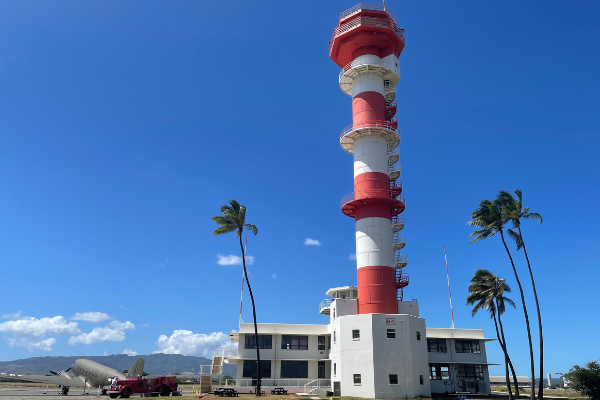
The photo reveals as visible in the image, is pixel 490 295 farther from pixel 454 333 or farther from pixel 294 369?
pixel 294 369

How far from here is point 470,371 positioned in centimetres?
4647

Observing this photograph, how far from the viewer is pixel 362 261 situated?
39250 mm

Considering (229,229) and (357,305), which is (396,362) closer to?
(357,305)

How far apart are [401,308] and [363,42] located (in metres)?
27.8

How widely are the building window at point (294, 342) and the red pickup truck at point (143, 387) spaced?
11.5 metres

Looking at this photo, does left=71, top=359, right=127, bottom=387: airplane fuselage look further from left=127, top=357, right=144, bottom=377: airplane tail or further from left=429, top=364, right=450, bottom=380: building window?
left=429, top=364, right=450, bottom=380: building window

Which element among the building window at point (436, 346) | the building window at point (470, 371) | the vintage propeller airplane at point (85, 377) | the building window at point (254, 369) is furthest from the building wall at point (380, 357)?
the vintage propeller airplane at point (85, 377)

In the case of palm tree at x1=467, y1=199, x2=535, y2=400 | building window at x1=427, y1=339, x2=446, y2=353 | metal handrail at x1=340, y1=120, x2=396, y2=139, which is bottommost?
building window at x1=427, y1=339, x2=446, y2=353

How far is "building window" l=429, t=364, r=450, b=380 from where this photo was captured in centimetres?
4566

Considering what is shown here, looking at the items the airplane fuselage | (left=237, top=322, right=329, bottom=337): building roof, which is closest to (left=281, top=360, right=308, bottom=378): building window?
(left=237, top=322, right=329, bottom=337): building roof

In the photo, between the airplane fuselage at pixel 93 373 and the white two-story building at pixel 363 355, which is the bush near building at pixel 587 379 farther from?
the airplane fuselage at pixel 93 373

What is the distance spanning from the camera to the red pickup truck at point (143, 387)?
1358 inches

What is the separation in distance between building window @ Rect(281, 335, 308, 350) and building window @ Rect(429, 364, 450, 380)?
1384cm

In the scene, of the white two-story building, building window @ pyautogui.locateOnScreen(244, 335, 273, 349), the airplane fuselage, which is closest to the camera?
the white two-story building
